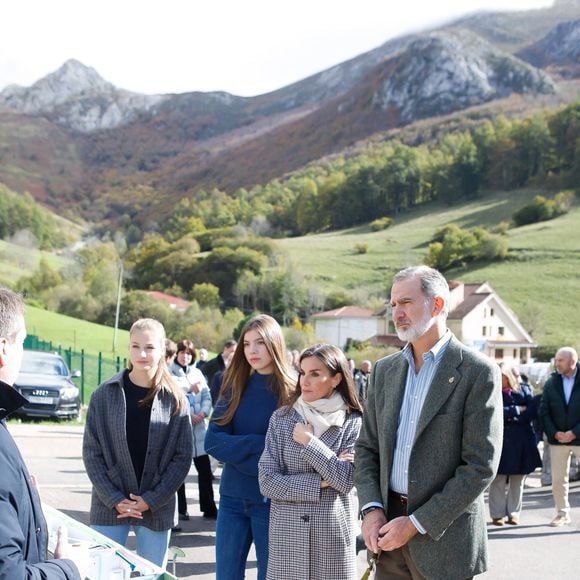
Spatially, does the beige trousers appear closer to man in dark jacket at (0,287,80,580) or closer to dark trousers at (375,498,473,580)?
dark trousers at (375,498,473,580)

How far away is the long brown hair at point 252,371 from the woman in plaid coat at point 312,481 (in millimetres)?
415

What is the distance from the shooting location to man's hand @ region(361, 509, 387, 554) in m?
3.88

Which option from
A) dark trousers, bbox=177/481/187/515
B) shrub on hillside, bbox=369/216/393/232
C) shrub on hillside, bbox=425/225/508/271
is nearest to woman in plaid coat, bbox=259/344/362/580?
dark trousers, bbox=177/481/187/515

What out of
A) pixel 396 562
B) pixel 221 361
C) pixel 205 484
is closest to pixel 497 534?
pixel 205 484

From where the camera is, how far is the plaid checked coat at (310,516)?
14.6ft

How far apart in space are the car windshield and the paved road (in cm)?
685

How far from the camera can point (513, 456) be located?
980cm

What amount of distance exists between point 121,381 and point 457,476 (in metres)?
2.22

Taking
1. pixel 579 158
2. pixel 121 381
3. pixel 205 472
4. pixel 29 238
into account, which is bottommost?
pixel 205 472

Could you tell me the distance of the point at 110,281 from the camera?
276 feet

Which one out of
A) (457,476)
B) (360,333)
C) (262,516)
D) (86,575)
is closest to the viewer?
(86,575)

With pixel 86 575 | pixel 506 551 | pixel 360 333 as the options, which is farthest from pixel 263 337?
pixel 360 333

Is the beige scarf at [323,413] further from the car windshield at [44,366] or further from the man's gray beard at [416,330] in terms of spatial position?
the car windshield at [44,366]

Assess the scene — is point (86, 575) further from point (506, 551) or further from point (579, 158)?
point (579, 158)
